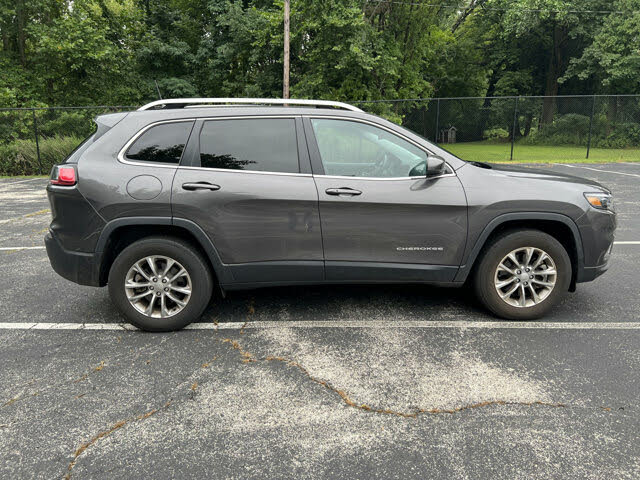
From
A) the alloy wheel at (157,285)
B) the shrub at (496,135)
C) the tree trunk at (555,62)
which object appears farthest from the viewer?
the tree trunk at (555,62)

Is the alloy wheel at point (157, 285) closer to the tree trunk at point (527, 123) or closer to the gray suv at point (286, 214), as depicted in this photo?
the gray suv at point (286, 214)

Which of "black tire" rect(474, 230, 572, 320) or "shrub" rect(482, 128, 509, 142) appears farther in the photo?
"shrub" rect(482, 128, 509, 142)

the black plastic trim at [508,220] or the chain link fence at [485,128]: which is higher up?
the chain link fence at [485,128]

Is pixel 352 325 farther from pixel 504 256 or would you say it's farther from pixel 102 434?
pixel 102 434

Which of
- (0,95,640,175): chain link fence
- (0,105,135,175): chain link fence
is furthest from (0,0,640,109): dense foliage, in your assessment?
(0,105,135,175): chain link fence

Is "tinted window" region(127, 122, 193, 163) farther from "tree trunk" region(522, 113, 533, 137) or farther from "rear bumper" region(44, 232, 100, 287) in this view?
"tree trunk" region(522, 113, 533, 137)

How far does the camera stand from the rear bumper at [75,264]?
3547 mm

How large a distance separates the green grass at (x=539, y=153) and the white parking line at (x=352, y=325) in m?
15.9

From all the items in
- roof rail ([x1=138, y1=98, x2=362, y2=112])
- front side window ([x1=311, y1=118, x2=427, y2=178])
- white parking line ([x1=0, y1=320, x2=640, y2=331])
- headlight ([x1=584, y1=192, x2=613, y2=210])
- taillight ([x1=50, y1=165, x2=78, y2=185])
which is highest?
roof rail ([x1=138, y1=98, x2=362, y2=112])

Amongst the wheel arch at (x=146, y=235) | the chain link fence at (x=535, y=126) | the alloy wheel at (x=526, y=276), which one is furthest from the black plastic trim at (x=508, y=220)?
the chain link fence at (x=535, y=126)

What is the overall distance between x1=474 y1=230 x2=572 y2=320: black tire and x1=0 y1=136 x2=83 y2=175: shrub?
53.7 ft

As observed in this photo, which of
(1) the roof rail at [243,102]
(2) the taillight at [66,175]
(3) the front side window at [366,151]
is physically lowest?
(2) the taillight at [66,175]

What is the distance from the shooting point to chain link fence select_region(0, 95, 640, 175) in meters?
16.1

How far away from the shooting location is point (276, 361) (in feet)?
10.5
